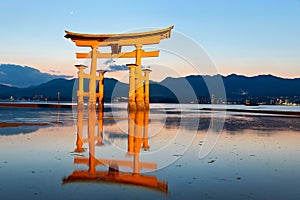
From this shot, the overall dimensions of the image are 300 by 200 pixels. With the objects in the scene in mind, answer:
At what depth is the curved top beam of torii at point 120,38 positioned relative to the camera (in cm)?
3012

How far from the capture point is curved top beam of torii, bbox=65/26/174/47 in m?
30.1

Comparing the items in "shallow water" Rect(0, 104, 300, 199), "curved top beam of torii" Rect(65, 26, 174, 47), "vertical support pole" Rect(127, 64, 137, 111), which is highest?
"curved top beam of torii" Rect(65, 26, 174, 47)

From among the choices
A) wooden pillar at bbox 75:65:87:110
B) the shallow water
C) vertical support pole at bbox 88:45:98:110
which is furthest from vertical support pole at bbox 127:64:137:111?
the shallow water

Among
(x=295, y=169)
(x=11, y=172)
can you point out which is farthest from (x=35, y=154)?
(x=295, y=169)

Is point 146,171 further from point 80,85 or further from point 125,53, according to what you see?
point 80,85

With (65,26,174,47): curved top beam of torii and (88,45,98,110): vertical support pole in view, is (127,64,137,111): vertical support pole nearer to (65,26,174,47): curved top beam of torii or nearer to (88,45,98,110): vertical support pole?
(65,26,174,47): curved top beam of torii

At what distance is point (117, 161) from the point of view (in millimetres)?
5723

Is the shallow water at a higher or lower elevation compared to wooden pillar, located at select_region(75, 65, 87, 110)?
lower

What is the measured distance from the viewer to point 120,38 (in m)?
32.7

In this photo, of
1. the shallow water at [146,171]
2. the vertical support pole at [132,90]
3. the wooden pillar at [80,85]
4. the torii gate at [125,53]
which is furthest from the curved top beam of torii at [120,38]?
the shallow water at [146,171]

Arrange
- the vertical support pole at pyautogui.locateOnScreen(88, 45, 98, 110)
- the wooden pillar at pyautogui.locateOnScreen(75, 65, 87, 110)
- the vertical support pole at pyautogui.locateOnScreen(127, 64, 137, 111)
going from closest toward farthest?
the vertical support pole at pyautogui.locateOnScreen(127, 64, 137, 111), the vertical support pole at pyautogui.locateOnScreen(88, 45, 98, 110), the wooden pillar at pyautogui.locateOnScreen(75, 65, 87, 110)

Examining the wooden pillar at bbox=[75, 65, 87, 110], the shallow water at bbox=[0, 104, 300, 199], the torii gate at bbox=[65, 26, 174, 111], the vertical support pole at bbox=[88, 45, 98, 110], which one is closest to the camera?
the shallow water at bbox=[0, 104, 300, 199]

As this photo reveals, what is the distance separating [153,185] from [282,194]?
1749mm

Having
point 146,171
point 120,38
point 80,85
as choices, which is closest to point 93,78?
point 80,85
